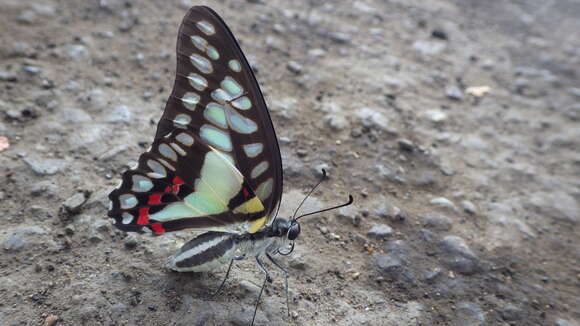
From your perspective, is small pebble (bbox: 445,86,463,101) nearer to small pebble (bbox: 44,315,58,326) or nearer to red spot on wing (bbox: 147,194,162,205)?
red spot on wing (bbox: 147,194,162,205)

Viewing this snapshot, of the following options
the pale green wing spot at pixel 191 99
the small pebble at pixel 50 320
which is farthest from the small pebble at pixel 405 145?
the small pebble at pixel 50 320

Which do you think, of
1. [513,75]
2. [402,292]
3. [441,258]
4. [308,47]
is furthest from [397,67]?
[402,292]

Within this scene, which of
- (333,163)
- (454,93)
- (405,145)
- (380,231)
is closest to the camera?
(380,231)

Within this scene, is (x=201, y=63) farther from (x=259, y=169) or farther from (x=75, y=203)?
(x=75, y=203)

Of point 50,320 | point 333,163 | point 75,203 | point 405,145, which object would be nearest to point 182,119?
point 75,203

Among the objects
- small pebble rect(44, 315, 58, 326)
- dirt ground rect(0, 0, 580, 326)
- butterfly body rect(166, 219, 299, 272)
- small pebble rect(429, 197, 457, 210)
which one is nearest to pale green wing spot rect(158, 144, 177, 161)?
butterfly body rect(166, 219, 299, 272)
